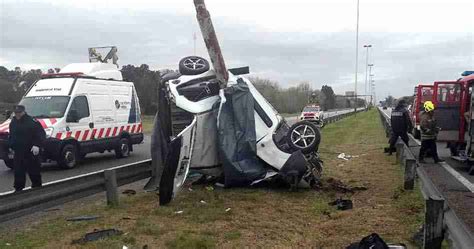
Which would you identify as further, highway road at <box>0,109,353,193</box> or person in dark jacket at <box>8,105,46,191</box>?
highway road at <box>0,109,353,193</box>

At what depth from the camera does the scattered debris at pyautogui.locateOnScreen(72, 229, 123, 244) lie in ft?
17.5

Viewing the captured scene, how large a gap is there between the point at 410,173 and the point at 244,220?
3.16 meters

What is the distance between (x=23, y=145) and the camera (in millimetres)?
8414

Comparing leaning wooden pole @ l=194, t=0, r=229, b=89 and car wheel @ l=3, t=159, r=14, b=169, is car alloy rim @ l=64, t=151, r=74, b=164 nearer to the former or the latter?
car wheel @ l=3, t=159, r=14, b=169

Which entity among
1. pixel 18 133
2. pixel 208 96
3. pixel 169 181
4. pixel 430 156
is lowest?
pixel 430 156

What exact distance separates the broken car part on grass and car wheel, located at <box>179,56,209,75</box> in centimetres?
2

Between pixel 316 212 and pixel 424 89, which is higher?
pixel 424 89

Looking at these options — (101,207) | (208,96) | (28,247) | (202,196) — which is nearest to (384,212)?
(202,196)

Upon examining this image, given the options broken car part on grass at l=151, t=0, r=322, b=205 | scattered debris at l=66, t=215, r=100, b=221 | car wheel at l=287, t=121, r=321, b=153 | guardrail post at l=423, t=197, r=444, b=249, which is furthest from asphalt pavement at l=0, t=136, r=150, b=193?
guardrail post at l=423, t=197, r=444, b=249

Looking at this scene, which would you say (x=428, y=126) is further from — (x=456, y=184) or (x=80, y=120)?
(x=80, y=120)

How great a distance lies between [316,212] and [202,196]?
6.34 ft

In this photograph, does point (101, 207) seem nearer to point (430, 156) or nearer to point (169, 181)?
point (169, 181)

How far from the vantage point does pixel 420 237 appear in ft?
16.7

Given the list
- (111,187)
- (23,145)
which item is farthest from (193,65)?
(23,145)
